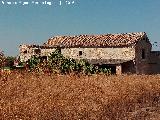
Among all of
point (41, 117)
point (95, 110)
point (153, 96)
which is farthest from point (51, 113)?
point (153, 96)

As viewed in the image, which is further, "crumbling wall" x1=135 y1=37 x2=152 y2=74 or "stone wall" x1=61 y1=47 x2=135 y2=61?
"crumbling wall" x1=135 y1=37 x2=152 y2=74

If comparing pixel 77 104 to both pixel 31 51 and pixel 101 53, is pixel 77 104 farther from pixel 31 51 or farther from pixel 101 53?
pixel 31 51

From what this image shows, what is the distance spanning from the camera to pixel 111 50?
4284 centimetres

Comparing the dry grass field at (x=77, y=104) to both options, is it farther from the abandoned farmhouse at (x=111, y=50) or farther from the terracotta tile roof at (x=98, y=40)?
the terracotta tile roof at (x=98, y=40)

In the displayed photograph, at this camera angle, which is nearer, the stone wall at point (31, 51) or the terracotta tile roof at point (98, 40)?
the terracotta tile roof at point (98, 40)

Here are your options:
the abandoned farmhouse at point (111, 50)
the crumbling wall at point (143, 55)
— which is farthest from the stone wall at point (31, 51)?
the crumbling wall at point (143, 55)

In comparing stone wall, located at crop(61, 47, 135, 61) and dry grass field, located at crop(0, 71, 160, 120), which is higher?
stone wall, located at crop(61, 47, 135, 61)

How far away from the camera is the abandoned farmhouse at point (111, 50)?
138 feet

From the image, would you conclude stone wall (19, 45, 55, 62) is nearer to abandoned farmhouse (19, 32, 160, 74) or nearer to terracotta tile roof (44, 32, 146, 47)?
abandoned farmhouse (19, 32, 160, 74)

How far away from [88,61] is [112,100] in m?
27.3

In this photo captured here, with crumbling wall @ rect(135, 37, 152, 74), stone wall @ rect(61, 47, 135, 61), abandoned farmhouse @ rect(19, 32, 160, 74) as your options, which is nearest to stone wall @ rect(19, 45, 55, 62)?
abandoned farmhouse @ rect(19, 32, 160, 74)

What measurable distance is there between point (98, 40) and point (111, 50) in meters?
2.35

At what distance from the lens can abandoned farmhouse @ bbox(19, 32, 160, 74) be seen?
138ft

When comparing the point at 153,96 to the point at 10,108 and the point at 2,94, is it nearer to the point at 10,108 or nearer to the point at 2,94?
the point at 2,94
